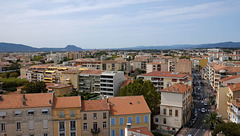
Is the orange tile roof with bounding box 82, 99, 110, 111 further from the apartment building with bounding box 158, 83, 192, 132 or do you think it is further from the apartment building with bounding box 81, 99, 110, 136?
the apartment building with bounding box 158, 83, 192, 132

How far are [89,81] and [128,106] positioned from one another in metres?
43.1

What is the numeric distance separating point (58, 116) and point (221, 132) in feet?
80.5

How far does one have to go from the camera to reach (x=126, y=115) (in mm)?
35719

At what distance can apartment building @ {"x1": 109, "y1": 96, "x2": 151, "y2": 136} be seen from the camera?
35.5 meters

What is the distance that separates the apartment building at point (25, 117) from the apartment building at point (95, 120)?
16.1 ft

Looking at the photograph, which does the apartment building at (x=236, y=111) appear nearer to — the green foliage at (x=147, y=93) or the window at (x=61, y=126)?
the green foliage at (x=147, y=93)

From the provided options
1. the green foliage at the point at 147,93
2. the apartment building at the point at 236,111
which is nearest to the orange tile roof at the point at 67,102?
the green foliage at the point at 147,93

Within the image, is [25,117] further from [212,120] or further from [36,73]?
[36,73]

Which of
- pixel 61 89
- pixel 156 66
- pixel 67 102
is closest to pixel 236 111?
pixel 67 102

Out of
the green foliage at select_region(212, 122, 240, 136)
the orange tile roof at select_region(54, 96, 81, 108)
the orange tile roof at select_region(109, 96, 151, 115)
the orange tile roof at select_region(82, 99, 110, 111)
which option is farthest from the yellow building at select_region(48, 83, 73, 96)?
the green foliage at select_region(212, 122, 240, 136)

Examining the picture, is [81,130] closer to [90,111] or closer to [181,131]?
[90,111]

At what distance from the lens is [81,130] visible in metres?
34.4

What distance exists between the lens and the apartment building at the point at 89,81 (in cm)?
7756

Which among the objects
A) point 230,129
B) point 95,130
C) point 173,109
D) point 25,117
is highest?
point 25,117
